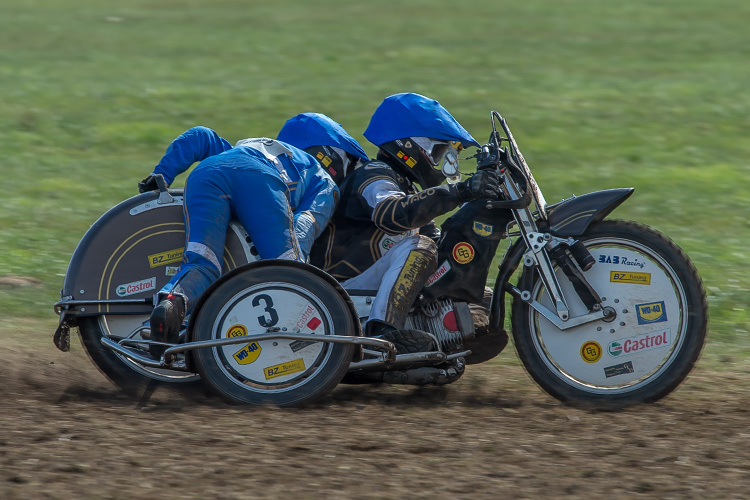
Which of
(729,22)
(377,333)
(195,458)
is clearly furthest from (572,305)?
(729,22)

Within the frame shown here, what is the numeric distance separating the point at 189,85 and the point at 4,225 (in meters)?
9.56

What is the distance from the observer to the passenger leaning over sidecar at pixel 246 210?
5.66 meters

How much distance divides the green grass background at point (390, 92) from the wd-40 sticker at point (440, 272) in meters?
2.20

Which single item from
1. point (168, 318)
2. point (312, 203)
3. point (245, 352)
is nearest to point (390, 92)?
point (312, 203)

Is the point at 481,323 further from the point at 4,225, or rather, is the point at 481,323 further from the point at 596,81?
the point at 596,81

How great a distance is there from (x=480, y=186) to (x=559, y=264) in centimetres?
61

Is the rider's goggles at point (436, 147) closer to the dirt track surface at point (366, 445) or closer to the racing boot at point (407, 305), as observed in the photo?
the racing boot at point (407, 305)

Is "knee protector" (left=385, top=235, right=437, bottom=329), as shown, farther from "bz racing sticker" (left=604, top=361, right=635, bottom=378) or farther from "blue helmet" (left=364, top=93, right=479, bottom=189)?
"bz racing sticker" (left=604, top=361, right=635, bottom=378)

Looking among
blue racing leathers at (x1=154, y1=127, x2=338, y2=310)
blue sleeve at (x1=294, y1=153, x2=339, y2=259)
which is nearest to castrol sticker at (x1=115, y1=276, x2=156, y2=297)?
blue racing leathers at (x1=154, y1=127, x2=338, y2=310)

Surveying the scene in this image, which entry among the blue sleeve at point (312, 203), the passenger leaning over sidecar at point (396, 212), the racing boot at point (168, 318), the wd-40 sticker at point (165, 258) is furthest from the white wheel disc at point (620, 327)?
the wd-40 sticker at point (165, 258)

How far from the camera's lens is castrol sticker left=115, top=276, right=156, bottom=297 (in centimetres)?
602

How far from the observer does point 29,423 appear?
16.9ft

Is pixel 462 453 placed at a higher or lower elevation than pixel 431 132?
lower

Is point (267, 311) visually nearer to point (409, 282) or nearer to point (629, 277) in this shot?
point (409, 282)
